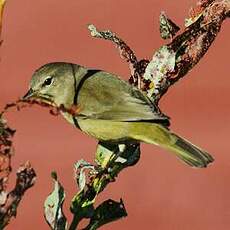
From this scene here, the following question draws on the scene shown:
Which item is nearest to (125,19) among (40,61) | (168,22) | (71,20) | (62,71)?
(71,20)

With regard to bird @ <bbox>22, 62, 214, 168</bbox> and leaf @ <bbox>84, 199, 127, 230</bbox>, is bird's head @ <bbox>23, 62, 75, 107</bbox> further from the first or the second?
leaf @ <bbox>84, 199, 127, 230</bbox>

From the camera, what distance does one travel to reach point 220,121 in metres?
4.93

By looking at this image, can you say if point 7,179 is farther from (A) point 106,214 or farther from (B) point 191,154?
(B) point 191,154

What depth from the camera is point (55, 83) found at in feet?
6.24

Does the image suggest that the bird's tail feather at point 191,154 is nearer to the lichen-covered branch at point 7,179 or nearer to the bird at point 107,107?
the bird at point 107,107

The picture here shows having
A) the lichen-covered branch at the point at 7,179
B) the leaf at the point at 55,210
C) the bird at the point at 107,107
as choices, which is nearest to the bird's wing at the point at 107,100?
the bird at the point at 107,107

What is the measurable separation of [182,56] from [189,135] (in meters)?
3.65

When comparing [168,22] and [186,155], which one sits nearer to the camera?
[168,22]

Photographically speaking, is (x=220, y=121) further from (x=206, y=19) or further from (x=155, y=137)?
Answer: (x=206, y=19)

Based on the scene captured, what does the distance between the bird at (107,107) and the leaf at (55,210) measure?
2.11 ft

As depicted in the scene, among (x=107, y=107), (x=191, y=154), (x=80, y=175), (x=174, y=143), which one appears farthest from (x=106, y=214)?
(x=107, y=107)

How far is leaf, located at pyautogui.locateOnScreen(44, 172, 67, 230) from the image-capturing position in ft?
3.31

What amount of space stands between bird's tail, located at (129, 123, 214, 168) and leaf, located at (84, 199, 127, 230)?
18.9 inches

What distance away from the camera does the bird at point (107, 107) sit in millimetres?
1726
